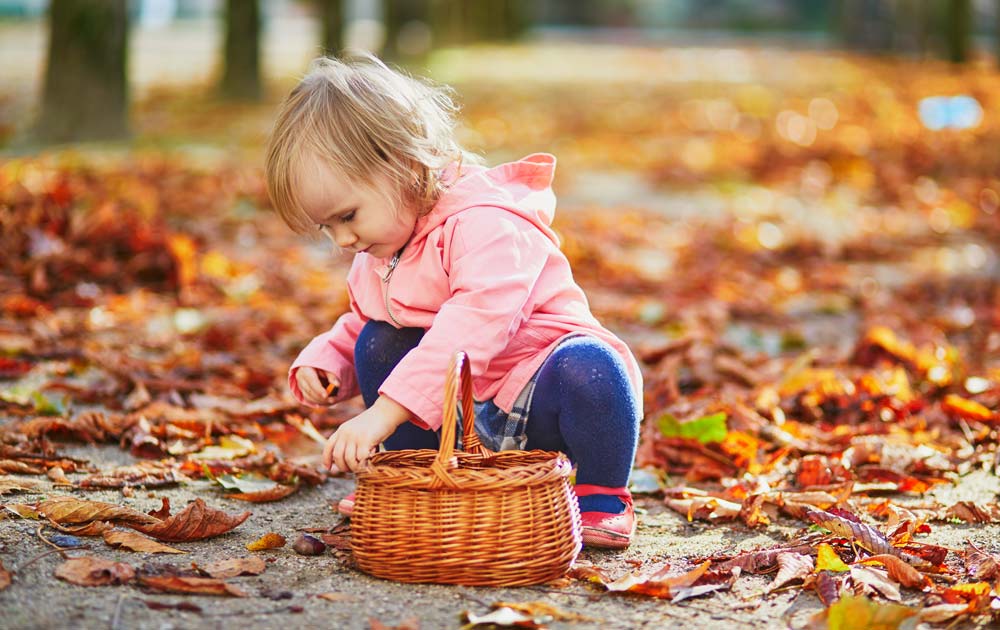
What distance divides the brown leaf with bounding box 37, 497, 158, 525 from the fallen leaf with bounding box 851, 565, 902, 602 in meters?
1.47

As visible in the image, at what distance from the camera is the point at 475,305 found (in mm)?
2457

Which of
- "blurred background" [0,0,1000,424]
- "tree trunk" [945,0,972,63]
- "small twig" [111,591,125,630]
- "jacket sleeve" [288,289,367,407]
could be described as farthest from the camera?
"tree trunk" [945,0,972,63]

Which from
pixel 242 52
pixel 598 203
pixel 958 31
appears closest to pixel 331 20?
pixel 242 52

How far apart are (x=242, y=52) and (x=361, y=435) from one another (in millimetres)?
10194

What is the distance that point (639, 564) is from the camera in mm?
2535

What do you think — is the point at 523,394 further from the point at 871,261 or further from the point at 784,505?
the point at 871,261

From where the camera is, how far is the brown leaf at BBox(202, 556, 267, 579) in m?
2.33

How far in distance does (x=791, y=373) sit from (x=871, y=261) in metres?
2.64

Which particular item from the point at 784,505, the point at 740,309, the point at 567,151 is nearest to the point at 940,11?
the point at 567,151

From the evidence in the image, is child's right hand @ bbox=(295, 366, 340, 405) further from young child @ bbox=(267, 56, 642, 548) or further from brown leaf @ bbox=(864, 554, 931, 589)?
brown leaf @ bbox=(864, 554, 931, 589)

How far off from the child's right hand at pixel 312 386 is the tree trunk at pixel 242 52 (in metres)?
9.61

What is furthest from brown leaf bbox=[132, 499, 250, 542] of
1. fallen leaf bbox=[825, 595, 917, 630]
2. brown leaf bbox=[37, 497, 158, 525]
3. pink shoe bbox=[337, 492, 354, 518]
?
fallen leaf bbox=[825, 595, 917, 630]

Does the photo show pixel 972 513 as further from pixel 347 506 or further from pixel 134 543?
pixel 134 543

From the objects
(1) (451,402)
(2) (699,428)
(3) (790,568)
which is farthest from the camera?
(2) (699,428)
